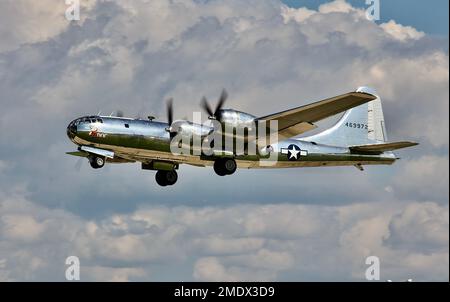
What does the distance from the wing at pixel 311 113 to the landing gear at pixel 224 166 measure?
9.65ft

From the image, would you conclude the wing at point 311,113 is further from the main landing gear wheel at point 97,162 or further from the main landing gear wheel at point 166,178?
the main landing gear wheel at point 97,162

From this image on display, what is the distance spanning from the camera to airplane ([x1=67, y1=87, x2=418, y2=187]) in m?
44.8

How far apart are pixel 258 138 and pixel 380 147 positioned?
7585 millimetres

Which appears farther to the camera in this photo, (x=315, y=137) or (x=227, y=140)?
(x=315, y=137)

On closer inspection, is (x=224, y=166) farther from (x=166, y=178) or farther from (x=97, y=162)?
(x=97, y=162)

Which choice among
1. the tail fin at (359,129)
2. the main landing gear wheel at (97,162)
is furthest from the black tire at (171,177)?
the tail fin at (359,129)

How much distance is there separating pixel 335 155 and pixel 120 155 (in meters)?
12.8

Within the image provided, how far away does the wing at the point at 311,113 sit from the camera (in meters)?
43.1

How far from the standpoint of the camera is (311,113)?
4559 cm
